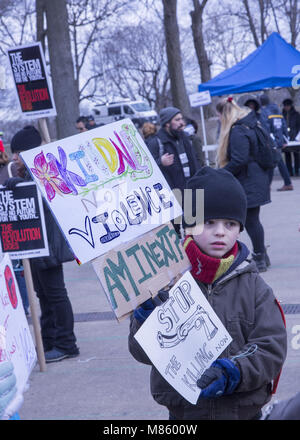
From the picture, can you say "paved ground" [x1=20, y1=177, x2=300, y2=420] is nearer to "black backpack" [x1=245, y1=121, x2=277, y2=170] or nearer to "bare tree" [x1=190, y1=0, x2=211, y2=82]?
"black backpack" [x1=245, y1=121, x2=277, y2=170]

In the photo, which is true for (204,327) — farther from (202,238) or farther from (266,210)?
(266,210)

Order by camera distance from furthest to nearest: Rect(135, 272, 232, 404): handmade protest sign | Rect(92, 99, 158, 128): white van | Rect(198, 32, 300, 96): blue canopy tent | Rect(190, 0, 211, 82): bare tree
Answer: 1. Rect(92, 99, 158, 128): white van
2. Rect(190, 0, 211, 82): bare tree
3. Rect(198, 32, 300, 96): blue canopy tent
4. Rect(135, 272, 232, 404): handmade protest sign

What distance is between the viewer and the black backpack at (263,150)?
7547mm

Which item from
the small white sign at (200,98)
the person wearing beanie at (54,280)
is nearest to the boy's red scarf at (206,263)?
the person wearing beanie at (54,280)

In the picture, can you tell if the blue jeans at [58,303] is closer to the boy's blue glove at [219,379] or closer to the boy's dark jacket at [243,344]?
the boy's dark jacket at [243,344]

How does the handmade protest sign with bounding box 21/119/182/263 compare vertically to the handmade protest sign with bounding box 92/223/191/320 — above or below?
above

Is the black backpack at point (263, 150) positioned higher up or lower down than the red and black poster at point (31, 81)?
lower down

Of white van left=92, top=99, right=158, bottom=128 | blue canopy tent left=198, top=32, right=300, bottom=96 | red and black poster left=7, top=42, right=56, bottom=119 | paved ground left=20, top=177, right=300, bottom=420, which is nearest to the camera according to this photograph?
paved ground left=20, top=177, right=300, bottom=420

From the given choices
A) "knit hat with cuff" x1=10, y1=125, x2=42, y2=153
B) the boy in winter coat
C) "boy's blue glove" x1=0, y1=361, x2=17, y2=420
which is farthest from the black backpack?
"boy's blue glove" x1=0, y1=361, x2=17, y2=420

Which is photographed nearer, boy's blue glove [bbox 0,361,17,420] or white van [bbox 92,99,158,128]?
boy's blue glove [bbox 0,361,17,420]

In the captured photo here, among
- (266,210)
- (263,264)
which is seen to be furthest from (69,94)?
(263,264)

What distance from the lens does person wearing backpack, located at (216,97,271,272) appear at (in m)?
7.46

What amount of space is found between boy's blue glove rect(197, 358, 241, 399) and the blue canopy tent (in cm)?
1397

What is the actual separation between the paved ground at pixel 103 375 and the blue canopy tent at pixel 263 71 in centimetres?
899
